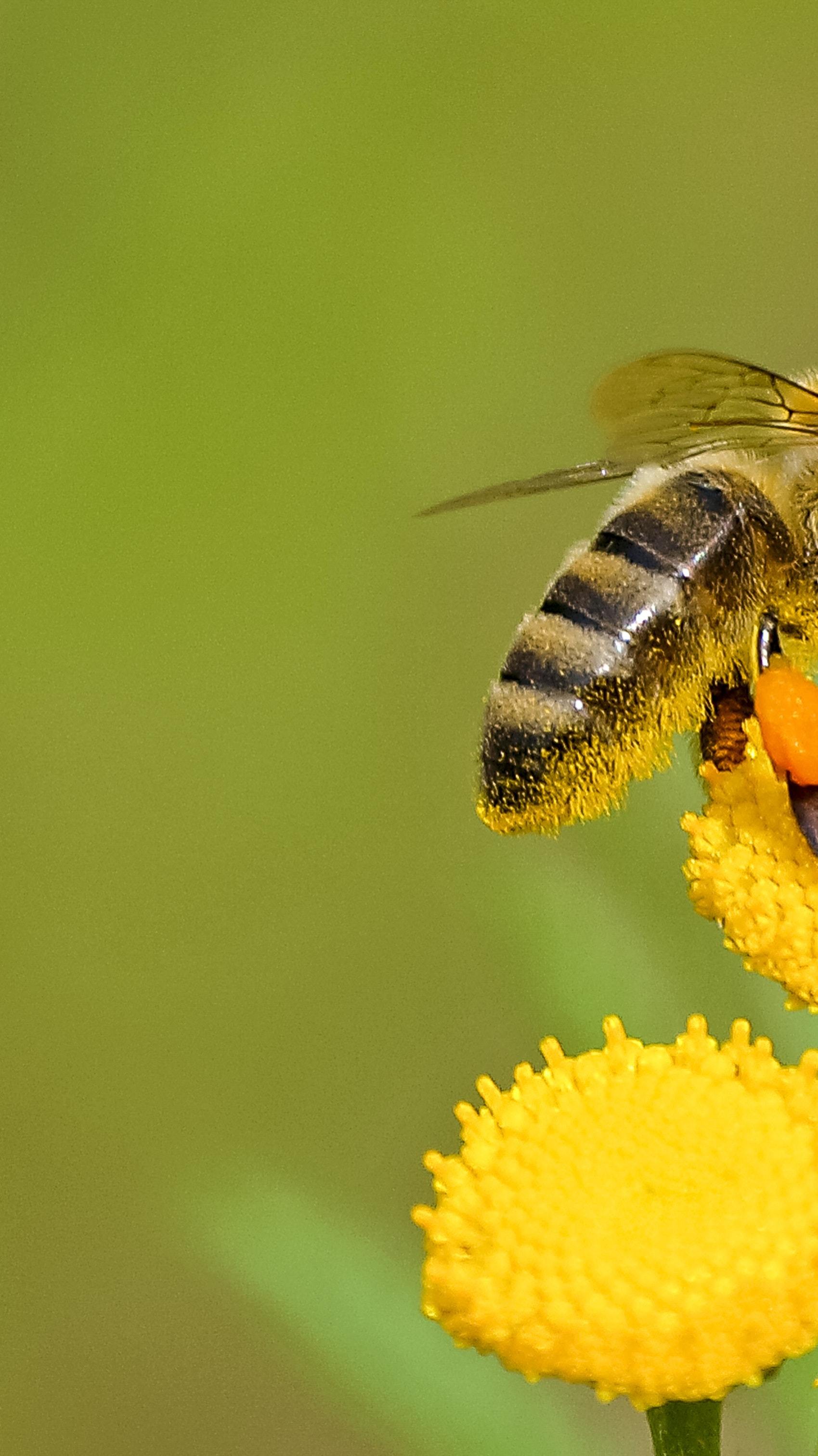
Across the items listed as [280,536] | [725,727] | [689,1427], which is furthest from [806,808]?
[280,536]

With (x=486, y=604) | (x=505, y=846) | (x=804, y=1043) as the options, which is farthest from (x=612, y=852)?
(x=486, y=604)

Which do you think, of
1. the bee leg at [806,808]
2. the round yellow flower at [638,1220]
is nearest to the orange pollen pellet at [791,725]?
the bee leg at [806,808]

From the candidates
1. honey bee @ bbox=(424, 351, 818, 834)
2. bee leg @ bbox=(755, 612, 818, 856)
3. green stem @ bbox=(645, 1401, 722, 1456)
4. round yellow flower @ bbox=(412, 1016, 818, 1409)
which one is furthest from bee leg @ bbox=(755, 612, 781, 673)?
green stem @ bbox=(645, 1401, 722, 1456)

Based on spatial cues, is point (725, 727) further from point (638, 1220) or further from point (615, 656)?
point (638, 1220)

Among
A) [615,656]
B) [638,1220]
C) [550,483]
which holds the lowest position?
[638,1220]

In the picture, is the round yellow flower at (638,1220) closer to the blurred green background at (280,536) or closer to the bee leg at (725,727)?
the bee leg at (725,727)

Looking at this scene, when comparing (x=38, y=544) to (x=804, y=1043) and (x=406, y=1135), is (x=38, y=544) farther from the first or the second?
(x=804, y=1043)
